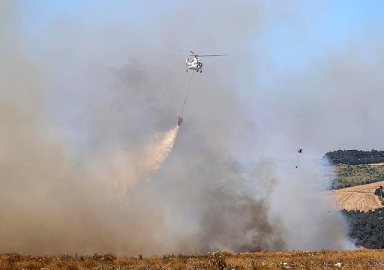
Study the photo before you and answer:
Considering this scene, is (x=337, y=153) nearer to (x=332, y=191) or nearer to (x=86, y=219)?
(x=332, y=191)

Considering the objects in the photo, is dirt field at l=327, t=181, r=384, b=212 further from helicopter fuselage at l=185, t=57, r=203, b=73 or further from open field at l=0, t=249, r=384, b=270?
open field at l=0, t=249, r=384, b=270

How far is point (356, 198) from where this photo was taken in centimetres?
11988

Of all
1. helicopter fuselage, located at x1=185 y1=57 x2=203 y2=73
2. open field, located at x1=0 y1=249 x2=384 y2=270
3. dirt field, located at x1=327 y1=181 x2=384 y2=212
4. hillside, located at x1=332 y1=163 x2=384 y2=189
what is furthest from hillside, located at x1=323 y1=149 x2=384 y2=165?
open field, located at x1=0 y1=249 x2=384 y2=270

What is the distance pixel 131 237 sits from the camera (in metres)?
50.3

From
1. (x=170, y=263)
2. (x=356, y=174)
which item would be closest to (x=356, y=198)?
(x=356, y=174)

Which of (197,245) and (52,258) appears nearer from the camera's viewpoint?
(52,258)

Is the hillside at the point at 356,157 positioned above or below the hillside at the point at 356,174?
above

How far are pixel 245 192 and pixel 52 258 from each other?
4852cm

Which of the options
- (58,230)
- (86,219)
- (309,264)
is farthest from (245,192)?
(309,264)

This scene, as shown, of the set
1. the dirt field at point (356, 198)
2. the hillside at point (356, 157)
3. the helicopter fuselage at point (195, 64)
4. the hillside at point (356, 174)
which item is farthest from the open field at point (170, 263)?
the hillside at point (356, 157)

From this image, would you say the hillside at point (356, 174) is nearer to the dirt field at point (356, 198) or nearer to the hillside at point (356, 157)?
the dirt field at point (356, 198)

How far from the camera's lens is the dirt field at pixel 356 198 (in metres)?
113

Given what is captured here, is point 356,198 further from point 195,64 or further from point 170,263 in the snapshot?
point 170,263

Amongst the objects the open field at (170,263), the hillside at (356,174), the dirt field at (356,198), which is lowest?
the open field at (170,263)
